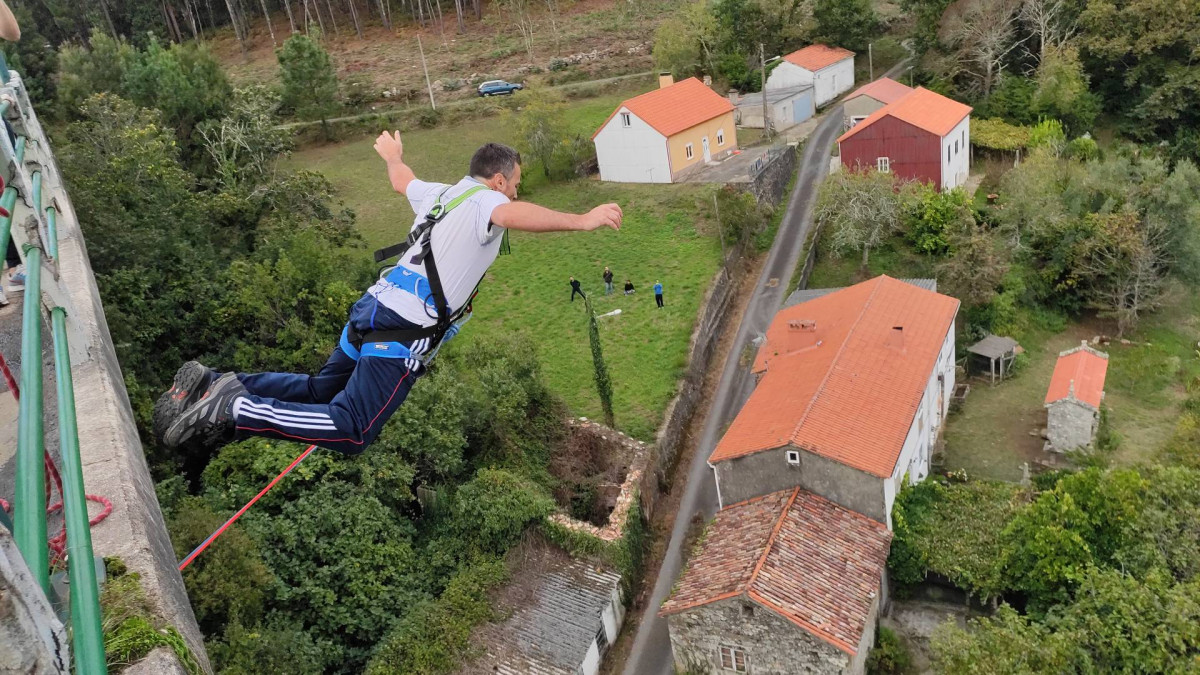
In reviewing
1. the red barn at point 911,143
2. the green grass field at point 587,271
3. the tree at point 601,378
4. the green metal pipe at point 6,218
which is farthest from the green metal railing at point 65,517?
the red barn at point 911,143

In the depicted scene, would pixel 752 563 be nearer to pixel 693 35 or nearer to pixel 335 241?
pixel 335 241

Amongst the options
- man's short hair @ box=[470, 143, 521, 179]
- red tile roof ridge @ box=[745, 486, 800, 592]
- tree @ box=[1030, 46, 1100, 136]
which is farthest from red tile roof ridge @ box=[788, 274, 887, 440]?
tree @ box=[1030, 46, 1100, 136]

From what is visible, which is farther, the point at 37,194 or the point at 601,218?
the point at 37,194

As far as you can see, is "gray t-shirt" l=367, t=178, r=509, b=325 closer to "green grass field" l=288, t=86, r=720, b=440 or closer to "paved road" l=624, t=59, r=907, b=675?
"paved road" l=624, t=59, r=907, b=675

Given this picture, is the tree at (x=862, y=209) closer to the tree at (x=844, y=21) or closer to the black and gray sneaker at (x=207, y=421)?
the tree at (x=844, y=21)

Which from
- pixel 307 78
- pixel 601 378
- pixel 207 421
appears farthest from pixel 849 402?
pixel 307 78

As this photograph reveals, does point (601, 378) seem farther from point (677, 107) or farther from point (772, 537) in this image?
point (677, 107)
